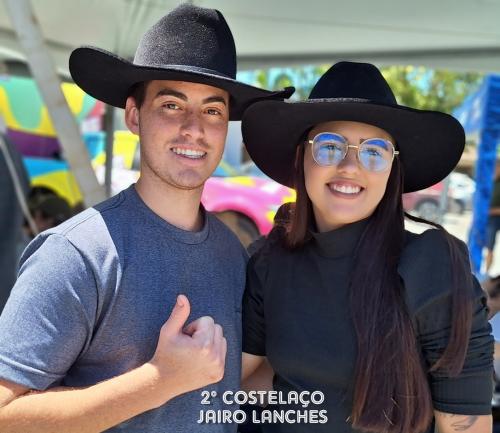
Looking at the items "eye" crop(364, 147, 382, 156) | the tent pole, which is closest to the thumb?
"eye" crop(364, 147, 382, 156)

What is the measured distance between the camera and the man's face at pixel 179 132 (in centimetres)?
149

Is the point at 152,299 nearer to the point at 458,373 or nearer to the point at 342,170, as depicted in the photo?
the point at 342,170

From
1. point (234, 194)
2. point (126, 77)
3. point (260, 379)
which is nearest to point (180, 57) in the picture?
point (126, 77)

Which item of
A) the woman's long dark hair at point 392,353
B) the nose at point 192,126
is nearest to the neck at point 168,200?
the nose at point 192,126

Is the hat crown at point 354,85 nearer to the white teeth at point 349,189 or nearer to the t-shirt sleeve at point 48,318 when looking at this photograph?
the white teeth at point 349,189

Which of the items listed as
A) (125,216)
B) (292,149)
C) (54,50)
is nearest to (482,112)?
(54,50)

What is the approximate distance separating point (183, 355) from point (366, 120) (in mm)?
826

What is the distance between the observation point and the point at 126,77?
1.55 metres

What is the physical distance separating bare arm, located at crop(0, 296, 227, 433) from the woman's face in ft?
1.79

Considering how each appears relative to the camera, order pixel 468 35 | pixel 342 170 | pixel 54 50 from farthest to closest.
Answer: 1. pixel 54 50
2. pixel 468 35
3. pixel 342 170

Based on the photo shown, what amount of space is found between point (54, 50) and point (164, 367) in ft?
15.7

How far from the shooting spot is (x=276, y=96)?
5.50 ft

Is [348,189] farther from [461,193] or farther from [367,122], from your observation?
[461,193]

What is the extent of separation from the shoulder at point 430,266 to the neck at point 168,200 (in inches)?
23.3
